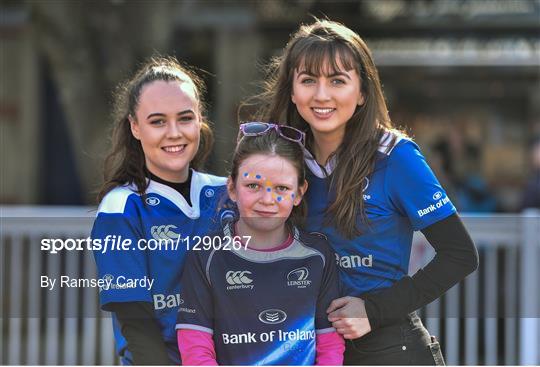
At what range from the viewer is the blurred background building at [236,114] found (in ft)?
16.6

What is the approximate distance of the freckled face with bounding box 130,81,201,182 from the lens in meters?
2.22

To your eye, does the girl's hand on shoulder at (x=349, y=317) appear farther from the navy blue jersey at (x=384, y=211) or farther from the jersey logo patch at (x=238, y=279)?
the jersey logo patch at (x=238, y=279)

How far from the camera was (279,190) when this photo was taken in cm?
208

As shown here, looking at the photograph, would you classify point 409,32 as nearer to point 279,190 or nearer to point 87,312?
point 87,312

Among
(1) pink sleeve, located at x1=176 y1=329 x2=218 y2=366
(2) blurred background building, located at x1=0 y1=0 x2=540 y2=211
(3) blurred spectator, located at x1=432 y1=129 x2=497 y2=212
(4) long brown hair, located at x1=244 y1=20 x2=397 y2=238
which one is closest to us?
(1) pink sleeve, located at x1=176 y1=329 x2=218 y2=366

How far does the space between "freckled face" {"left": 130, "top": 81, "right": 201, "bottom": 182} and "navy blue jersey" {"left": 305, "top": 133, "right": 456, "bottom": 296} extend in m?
0.35

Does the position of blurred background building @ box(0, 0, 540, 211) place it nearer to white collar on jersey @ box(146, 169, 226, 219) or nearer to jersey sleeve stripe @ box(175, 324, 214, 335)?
white collar on jersey @ box(146, 169, 226, 219)

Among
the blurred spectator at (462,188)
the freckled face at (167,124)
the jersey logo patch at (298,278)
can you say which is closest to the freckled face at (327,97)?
the freckled face at (167,124)

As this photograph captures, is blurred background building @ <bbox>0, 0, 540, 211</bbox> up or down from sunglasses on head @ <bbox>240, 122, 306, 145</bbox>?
up

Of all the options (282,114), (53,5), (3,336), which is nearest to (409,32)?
(53,5)

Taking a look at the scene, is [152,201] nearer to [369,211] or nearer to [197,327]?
[197,327]

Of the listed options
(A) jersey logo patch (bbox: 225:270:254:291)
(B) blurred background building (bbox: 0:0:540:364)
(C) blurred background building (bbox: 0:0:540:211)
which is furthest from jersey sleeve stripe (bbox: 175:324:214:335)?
(C) blurred background building (bbox: 0:0:540:211)

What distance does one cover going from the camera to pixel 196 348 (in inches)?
80.6

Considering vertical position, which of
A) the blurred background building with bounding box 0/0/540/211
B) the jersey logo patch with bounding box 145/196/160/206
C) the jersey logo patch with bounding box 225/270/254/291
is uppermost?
the blurred background building with bounding box 0/0/540/211
